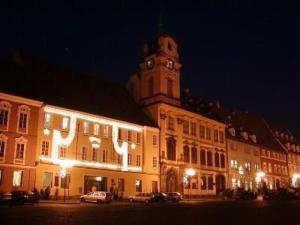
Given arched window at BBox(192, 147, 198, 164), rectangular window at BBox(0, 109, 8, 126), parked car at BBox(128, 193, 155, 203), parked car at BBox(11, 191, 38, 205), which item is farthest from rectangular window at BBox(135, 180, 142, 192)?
parked car at BBox(11, 191, 38, 205)

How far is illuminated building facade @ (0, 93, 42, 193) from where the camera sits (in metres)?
39.8

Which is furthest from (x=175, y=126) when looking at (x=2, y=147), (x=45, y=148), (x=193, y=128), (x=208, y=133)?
(x=2, y=147)

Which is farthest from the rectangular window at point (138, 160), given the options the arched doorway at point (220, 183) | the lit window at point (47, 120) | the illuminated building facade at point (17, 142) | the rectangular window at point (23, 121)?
the arched doorway at point (220, 183)

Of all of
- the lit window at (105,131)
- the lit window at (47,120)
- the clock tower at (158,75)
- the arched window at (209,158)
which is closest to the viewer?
the lit window at (47,120)

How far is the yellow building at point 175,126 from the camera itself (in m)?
59.3

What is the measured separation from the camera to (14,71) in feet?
149

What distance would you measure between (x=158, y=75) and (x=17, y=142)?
27729 mm

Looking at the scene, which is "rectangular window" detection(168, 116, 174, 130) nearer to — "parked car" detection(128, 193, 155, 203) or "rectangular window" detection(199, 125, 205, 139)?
"rectangular window" detection(199, 125, 205, 139)

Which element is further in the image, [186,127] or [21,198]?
[186,127]

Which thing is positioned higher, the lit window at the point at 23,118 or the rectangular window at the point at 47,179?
the lit window at the point at 23,118

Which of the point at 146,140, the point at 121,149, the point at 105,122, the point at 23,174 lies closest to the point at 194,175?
the point at 146,140

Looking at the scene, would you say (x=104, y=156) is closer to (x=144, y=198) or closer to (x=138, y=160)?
(x=138, y=160)

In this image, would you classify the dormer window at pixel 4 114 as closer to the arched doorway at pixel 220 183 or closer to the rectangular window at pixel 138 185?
the rectangular window at pixel 138 185

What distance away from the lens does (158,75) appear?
61.9m
